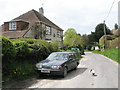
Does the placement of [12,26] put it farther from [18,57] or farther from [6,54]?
[6,54]

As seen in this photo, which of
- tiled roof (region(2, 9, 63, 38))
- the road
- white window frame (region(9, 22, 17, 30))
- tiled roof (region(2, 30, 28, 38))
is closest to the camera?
the road

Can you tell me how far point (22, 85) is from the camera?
6945mm

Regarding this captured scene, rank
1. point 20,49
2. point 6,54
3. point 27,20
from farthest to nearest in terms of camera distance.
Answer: point 27,20 < point 20,49 < point 6,54

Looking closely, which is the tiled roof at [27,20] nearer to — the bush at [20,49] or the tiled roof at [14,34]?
the tiled roof at [14,34]

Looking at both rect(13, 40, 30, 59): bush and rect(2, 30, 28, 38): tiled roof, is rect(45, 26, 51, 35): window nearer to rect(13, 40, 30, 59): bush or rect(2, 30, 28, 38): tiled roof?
rect(2, 30, 28, 38): tiled roof

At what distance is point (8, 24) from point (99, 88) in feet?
88.2

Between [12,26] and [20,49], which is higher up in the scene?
[12,26]

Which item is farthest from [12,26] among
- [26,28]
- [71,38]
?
[71,38]

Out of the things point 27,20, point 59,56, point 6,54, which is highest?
→ point 27,20

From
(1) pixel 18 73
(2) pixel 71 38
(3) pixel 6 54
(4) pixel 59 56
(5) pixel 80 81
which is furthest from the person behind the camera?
(2) pixel 71 38

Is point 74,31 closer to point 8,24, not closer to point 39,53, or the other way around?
point 8,24

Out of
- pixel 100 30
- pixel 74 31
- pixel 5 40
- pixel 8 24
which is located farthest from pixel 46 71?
pixel 100 30

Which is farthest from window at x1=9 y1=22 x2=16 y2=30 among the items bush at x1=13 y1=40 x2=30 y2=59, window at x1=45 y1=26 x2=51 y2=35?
bush at x1=13 y1=40 x2=30 y2=59

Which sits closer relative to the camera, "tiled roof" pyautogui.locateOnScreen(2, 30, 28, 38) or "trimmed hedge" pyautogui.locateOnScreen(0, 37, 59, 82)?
"trimmed hedge" pyautogui.locateOnScreen(0, 37, 59, 82)
